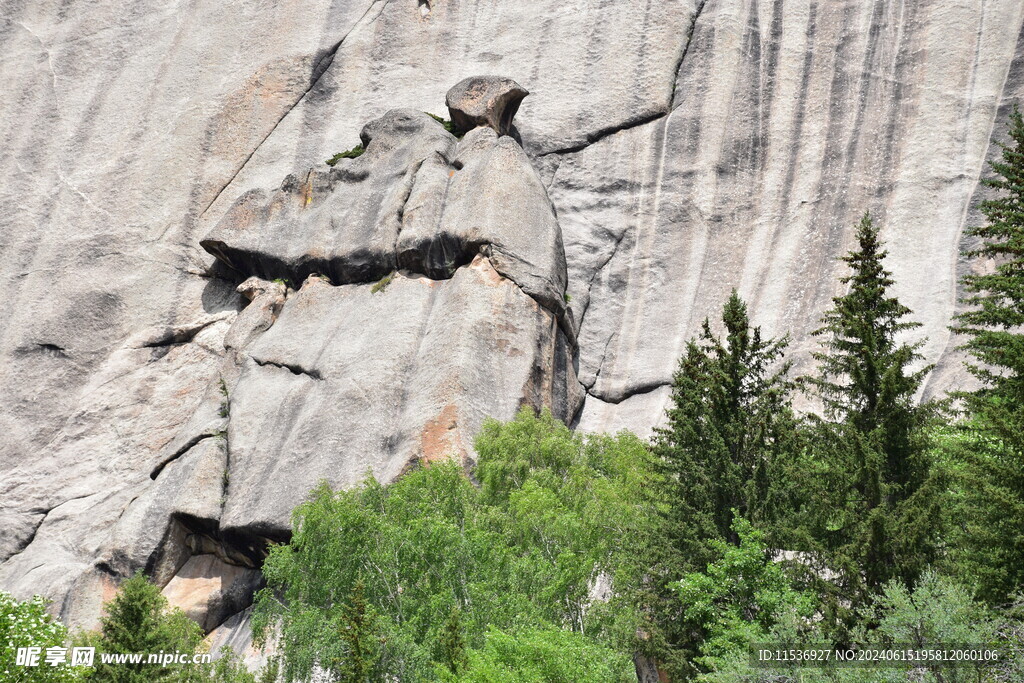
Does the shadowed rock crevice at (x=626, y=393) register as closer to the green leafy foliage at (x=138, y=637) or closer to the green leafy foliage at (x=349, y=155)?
the green leafy foliage at (x=349, y=155)

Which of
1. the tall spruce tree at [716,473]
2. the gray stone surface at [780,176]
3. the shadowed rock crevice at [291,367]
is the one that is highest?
the gray stone surface at [780,176]

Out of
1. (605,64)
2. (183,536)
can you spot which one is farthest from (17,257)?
(605,64)

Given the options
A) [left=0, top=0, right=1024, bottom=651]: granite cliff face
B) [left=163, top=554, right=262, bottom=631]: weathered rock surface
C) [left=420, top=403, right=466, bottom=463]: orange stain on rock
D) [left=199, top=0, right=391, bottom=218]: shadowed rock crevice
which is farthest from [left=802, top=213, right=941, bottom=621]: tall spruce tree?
[left=199, top=0, right=391, bottom=218]: shadowed rock crevice

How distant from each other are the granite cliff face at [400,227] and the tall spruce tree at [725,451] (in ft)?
33.9

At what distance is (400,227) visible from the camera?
127 ft

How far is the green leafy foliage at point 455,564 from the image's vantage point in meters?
22.0

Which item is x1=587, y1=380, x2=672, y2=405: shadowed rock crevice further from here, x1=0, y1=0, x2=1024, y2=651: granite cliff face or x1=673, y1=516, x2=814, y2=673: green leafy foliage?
x1=673, y1=516, x2=814, y2=673: green leafy foliage

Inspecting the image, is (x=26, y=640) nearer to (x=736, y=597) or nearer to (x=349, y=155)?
(x=736, y=597)

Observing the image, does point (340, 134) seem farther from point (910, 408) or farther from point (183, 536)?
point (910, 408)

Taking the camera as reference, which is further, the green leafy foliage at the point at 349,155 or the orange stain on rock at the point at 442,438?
the green leafy foliage at the point at 349,155

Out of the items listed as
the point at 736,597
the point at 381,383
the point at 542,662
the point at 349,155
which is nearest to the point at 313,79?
A: the point at 349,155

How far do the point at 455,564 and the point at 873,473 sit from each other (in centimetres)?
862

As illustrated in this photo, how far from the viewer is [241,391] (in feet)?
119

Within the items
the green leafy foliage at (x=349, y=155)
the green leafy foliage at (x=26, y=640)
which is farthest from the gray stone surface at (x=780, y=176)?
the green leafy foliage at (x=26, y=640)
